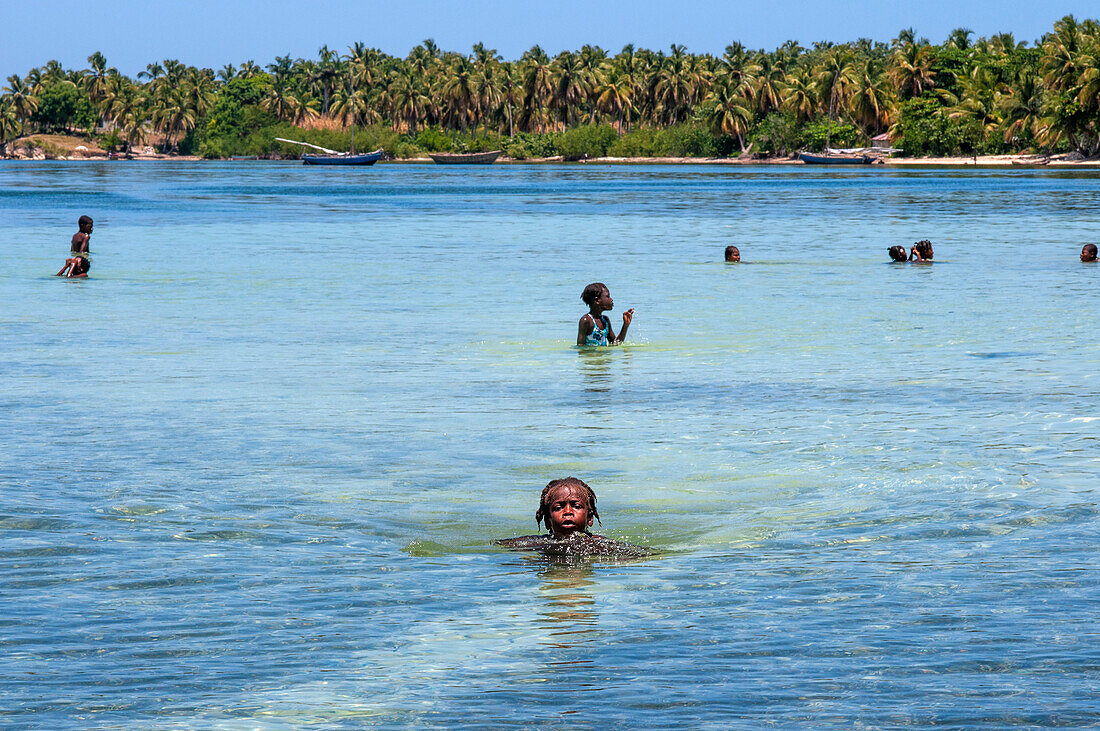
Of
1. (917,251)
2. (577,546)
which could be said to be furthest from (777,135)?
(577,546)

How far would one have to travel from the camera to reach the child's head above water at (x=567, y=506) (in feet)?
29.0

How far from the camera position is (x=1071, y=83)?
122125mm

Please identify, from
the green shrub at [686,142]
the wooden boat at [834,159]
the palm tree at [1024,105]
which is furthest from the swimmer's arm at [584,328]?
the green shrub at [686,142]

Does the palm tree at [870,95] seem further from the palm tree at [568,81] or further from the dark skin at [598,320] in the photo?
the dark skin at [598,320]

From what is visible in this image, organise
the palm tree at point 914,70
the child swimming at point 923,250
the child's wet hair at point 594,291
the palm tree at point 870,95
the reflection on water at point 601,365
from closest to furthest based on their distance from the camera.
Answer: the reflection on water at point 601,365, the child's wet hair at point 594,291, the child swimming at point 923,250, the palm tree at point 914,70, the palm tree at point 870,95

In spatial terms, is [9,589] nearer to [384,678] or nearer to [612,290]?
[384,678]

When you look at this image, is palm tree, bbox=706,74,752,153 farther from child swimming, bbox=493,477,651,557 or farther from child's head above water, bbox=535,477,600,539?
child's head above water, bbox=535,477,600,539

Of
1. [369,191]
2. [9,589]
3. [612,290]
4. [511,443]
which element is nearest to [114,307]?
[612,290]

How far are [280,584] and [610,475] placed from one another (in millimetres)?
3873

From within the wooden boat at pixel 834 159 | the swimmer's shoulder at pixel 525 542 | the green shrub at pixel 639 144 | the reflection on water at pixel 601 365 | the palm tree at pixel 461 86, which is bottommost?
the swimmer's shoulder at pixel 525 542

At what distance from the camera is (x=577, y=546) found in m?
9.11

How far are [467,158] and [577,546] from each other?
185165mm

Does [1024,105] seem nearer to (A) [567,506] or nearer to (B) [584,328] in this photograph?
(B) [584,328]

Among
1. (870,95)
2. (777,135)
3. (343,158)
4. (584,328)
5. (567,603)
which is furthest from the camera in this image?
(343,158)
